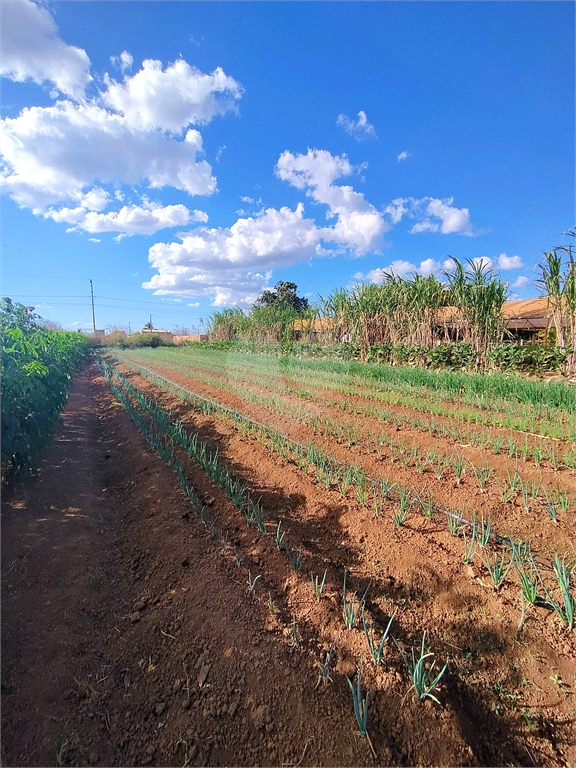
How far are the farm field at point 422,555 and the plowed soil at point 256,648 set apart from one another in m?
0.01

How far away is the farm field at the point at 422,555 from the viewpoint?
1417mm

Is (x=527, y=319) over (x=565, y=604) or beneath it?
over

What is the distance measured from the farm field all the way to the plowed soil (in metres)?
0.01

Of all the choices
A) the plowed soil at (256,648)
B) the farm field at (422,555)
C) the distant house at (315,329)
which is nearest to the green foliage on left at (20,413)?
the plowed soil at (256,648)

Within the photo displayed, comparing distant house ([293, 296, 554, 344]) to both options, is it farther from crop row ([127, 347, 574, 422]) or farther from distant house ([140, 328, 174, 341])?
distant house ([140, 328, 174, 341])

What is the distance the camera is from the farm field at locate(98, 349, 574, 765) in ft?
4.65

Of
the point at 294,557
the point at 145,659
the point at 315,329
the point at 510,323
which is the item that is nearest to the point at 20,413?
the point at 145,659

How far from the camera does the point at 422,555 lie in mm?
2277

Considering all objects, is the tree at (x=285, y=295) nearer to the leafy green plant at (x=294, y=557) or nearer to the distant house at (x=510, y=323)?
the distant house at (x=510, y=323)

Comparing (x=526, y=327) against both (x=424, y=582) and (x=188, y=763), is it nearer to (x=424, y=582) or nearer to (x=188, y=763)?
(x=424, y=582)

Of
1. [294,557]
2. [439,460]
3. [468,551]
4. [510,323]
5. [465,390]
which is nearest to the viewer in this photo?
[468,551]

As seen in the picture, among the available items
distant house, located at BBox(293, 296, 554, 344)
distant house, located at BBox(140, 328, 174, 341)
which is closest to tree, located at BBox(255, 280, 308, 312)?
distant house, located at BBox(140, 328, 174, 341)

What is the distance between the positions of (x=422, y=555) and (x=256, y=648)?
120 centimetres

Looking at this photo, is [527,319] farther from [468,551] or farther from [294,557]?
[294,557]
